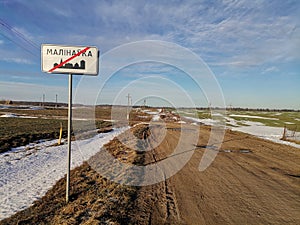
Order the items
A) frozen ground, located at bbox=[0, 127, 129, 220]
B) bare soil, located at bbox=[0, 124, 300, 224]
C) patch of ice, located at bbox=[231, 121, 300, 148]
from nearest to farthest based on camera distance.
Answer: bare soil, located at bbox=[0, 124, 300, 224], frozen ground, located at bbox=[0, 127, 129, 220], patch of ice, located at bbox=[231, 121, 300, 148]

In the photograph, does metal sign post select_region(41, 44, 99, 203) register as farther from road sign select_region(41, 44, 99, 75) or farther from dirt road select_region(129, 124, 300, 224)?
dirt road select_region(129, 124, 300, 224)

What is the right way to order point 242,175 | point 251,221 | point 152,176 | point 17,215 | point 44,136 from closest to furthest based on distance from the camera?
point 251,221, point 17,215, point 152,176, point 242,175, point 44,136

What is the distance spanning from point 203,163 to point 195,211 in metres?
4.67

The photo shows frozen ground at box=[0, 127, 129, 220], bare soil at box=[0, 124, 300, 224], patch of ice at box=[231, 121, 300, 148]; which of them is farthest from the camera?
patch of ice at box=[231, 121, 300, 148]

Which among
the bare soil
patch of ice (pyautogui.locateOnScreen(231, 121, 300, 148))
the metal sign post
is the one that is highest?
the metal sign post

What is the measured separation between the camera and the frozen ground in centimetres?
559

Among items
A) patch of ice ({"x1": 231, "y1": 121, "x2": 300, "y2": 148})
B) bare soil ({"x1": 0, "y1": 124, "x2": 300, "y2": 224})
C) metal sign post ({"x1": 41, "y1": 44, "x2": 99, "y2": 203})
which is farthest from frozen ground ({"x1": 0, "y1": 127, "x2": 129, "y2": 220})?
patch of ice ({"x1": 231, "y1": 121, "x2": 300, "y2": 148})

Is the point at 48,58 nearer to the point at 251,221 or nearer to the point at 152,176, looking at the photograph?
the point at 152,176

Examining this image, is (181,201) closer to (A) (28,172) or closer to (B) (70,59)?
(B) (70,59)

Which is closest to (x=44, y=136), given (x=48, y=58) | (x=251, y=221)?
(x=48, y=58)

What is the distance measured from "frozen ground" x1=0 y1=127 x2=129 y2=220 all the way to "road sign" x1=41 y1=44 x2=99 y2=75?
12.1 ft

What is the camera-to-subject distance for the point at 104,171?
8.02 m

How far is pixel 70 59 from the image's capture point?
15.0 ft

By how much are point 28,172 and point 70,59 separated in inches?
240
